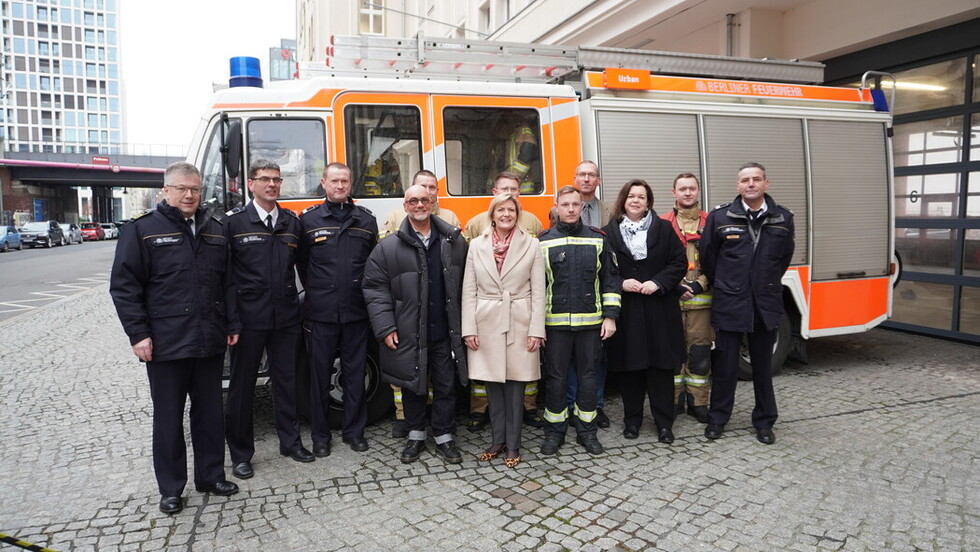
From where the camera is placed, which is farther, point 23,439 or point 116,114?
point 116,114

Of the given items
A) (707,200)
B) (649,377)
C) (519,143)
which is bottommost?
(649,377)

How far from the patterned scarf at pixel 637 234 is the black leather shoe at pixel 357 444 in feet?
7.93

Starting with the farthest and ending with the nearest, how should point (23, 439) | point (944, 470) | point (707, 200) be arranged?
point (707, 200) → point (23, 439) → point (944, 470)

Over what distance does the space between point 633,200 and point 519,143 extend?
1.29 m

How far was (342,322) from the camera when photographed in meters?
4.51

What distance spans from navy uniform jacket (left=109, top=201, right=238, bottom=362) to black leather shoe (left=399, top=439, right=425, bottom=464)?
146cm

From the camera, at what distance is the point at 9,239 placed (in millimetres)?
30000

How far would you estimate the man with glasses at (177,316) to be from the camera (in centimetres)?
360

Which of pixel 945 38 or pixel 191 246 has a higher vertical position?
pixel 945 38

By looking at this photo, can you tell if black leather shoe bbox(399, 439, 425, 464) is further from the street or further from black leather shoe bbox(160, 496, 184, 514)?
the street

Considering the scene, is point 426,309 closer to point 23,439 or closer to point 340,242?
point 340,242

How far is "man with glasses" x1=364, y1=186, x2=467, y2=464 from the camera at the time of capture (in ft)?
14.4

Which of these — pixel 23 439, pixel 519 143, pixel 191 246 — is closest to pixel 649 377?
pixel 519 143

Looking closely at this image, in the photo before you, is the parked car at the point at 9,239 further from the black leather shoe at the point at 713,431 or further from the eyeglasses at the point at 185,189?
the black leather shoe at the point at 713,431
